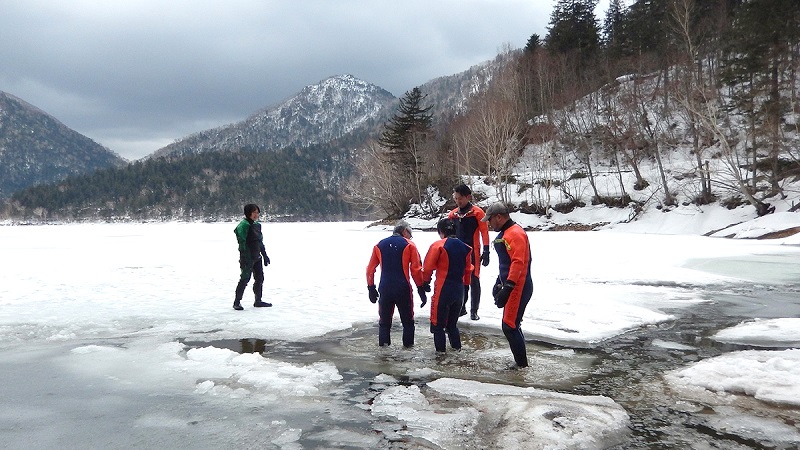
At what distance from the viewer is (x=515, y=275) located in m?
4.98

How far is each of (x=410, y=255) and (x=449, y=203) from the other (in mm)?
41621

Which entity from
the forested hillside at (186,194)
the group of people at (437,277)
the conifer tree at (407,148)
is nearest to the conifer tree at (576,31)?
the conifer tree at (407,148)

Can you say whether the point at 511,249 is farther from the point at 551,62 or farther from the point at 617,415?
the point at 551,62

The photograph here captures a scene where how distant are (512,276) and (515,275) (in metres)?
0.03

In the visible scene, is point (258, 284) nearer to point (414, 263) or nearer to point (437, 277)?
point (414, 263)

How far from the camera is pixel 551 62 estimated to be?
2274 inches

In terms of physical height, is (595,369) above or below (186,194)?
below

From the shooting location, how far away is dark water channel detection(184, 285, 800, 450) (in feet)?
12.2

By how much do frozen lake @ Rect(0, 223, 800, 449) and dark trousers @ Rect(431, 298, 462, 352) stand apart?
0.16m

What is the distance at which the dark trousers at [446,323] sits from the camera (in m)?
5.78

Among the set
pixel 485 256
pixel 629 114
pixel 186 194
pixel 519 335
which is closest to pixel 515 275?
pixel 519 335

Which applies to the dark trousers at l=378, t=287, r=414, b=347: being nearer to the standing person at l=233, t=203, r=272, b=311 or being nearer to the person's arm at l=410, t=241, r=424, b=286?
the person's arm at l=410, t=241, r=424, b=286

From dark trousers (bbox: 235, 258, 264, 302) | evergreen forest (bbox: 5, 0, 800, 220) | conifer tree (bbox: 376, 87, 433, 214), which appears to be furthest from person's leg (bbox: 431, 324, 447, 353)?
conifer tree (bbox: 376, 87, 433, 214)

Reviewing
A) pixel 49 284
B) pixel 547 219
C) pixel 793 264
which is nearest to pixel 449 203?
pixel 547 219
